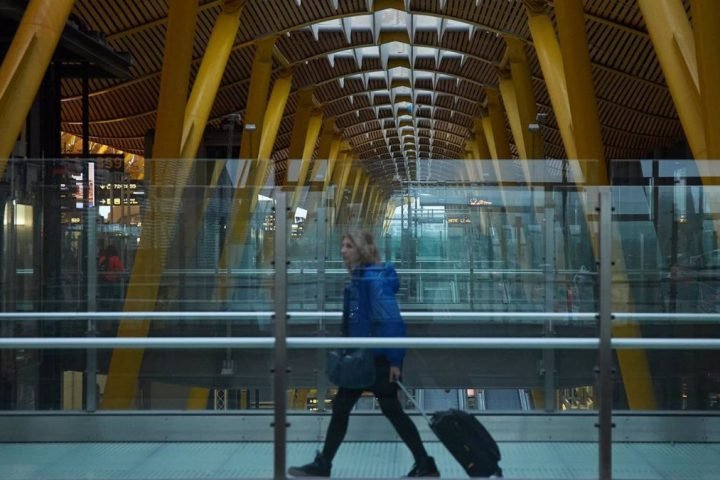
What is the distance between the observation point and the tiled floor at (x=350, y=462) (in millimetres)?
6230

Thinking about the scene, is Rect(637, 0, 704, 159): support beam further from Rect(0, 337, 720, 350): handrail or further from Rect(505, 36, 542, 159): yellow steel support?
Rect(505, 36, 542, 159): yellow steel support

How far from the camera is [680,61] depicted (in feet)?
47.3

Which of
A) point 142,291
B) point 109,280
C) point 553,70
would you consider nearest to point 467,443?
point 142,291

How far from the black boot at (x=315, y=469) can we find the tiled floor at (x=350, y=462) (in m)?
0.05

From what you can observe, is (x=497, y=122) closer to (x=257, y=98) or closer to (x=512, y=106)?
(x=512, y=106)

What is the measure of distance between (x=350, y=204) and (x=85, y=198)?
2.44 meters

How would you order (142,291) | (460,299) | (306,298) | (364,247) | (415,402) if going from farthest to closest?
(460,299), (142,291), (306,298), (415,402), (364,247)

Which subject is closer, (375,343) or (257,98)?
(375,343)

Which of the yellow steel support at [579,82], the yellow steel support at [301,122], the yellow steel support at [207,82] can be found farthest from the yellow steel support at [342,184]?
the yellow steel support at [301,122]

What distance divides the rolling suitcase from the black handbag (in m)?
0.46

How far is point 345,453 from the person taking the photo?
6.27 meters

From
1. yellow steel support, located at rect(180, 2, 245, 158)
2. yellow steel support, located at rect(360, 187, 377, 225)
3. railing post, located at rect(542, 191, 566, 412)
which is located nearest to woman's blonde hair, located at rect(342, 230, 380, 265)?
railing post, located at rect(542, 191, 566, 412)

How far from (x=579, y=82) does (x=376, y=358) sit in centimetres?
1452

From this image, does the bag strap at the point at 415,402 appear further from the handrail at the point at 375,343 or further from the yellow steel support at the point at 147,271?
the yellow steel support at the point at 147,271
